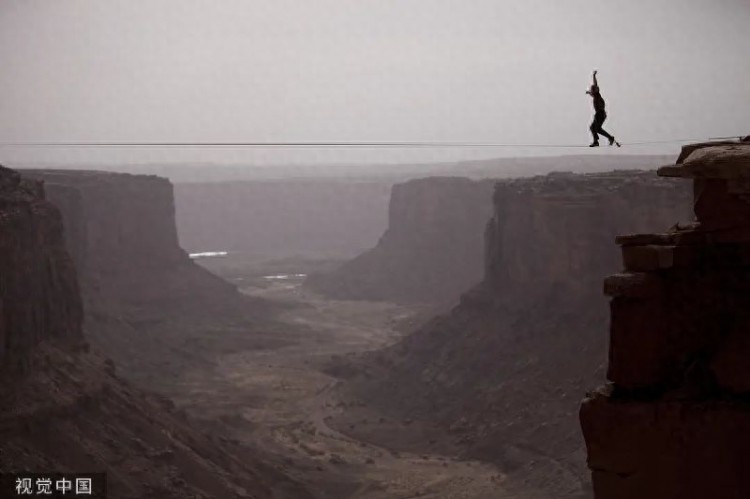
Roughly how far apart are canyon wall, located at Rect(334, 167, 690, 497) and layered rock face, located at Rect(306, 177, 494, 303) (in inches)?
1158

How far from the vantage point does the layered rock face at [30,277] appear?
27.2 meters

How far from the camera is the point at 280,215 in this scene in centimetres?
16250

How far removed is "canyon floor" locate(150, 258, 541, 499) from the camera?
35.4m

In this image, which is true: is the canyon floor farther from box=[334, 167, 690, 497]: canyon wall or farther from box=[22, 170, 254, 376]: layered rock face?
box=[22, 170, 254, 376]: layered rock face

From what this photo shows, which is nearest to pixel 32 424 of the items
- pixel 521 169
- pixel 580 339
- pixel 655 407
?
pixel 655 407

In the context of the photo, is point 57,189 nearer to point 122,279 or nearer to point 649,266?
point 122,279

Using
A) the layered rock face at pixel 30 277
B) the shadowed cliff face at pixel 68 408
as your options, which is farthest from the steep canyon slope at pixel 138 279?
the shadowed cliff face at pixel 68 408

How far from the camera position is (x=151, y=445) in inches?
1097

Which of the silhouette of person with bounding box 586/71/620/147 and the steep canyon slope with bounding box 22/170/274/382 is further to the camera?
the steep canyon slope with bounding box 22/170/274/382

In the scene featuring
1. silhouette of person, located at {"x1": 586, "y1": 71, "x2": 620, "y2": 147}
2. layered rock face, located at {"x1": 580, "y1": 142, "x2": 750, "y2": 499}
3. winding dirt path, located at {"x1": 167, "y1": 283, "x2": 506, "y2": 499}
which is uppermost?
silhouette of person, located at {"x1": 586, "y1": 71, "x2": 620, "y2": 147}

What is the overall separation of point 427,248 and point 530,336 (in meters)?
44.9

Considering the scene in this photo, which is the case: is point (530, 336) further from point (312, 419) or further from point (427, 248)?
point (427, 248)

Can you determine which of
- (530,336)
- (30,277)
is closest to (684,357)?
(30,277)

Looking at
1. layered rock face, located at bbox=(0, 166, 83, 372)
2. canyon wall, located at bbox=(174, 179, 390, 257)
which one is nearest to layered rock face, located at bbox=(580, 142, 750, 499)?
layered rock face, located at bbox=(0, 166, 83, 372)
